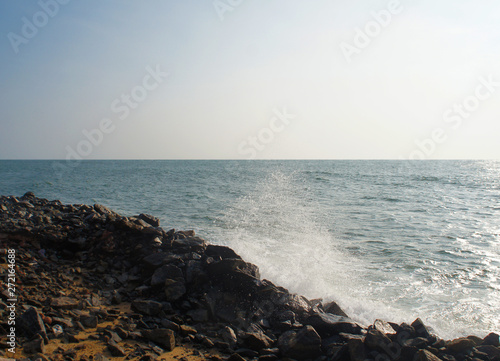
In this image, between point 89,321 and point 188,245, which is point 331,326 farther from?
point 188,245

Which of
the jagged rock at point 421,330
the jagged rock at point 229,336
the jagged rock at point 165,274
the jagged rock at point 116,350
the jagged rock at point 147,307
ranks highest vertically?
the jagged rock at point 165,274

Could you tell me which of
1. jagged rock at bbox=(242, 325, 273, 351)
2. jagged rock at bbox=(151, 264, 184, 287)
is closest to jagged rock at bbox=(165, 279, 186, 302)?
jagged rock at bbox=(151, 264, 184, 287)

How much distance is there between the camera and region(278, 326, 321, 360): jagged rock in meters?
4.93

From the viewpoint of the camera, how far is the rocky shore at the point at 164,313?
15.4 ft

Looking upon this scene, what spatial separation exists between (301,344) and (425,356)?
1670mm

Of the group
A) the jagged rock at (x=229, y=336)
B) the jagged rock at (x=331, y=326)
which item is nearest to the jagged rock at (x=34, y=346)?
the jagged rock at (x=229, y=336)

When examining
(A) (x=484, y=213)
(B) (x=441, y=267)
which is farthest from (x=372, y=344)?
(A) (x=484, y=213)

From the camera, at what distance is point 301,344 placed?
4.98 meters

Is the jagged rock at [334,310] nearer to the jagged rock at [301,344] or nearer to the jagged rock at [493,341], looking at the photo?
the jagged rock at [301,344]

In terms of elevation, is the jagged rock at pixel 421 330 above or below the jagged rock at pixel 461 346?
→ above

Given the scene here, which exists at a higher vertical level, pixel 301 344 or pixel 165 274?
pixel 165 274

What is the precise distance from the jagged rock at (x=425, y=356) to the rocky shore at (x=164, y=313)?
1 centimetres

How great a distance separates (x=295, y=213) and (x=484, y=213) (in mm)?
11948

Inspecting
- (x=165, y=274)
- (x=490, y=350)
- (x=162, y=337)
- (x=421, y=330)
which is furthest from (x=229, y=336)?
(x=490, y=350)
